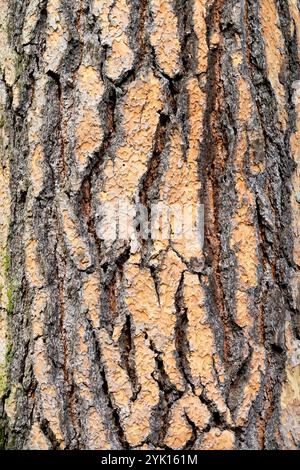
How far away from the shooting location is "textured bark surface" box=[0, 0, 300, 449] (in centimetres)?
166

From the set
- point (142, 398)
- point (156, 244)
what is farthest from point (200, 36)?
point (142, 398)

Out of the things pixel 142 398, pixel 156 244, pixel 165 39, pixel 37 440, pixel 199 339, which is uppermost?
pixel 165 39

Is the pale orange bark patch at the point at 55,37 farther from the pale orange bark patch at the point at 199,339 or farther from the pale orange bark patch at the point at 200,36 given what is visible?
the pale orange bark patch at the point at 199,339

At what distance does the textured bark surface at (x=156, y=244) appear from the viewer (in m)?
1.66

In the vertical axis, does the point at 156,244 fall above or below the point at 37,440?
above

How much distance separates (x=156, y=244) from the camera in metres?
1.67

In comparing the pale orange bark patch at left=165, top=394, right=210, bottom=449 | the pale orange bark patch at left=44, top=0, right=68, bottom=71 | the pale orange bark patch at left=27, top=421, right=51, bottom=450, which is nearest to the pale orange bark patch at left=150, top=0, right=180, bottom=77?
the pale orange bark patch at left=44, top=0, right=68, bottom=71

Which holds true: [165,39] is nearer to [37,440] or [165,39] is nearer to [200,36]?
[200,36]

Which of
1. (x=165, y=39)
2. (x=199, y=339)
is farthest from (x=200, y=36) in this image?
(x=199, y=339)

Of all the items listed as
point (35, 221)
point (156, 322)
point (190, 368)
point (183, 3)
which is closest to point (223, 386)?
point (190, 368)

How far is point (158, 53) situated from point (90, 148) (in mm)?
288

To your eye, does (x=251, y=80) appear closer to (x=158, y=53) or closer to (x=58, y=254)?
(x=158, y=53)

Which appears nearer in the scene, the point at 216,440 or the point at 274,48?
the point at 216,440

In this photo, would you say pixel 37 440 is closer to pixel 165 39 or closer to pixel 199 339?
pixel 199 339
